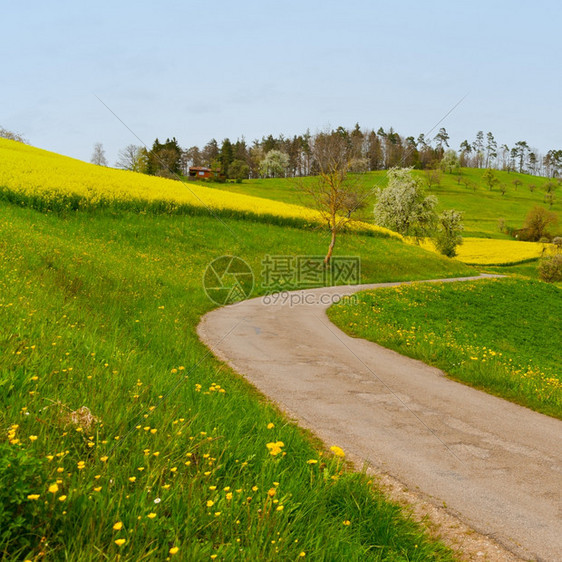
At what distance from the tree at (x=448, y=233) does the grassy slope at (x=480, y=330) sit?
31.2m

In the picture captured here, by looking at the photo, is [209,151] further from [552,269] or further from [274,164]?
[552,269]

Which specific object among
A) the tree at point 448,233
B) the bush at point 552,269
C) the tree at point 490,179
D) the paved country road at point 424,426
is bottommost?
the bush at point 552,269

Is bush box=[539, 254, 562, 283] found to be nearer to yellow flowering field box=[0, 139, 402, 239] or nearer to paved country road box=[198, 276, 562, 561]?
yellow flowering field box=[0, 139, 402, 239]

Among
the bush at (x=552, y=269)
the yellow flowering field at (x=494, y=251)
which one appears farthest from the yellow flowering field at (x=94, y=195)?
the bush at (x=552, y=269)

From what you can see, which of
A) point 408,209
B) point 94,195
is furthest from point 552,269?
point 94,195

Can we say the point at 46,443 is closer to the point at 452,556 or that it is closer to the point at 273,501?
the point at 273,501

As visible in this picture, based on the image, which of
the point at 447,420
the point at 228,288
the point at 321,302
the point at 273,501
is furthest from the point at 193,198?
the point at 273,501

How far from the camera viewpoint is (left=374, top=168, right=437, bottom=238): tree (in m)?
60.7

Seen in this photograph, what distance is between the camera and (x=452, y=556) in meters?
3.84

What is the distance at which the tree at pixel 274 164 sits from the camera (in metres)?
158

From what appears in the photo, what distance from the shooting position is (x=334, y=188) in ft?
93.2

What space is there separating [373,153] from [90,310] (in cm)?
18187

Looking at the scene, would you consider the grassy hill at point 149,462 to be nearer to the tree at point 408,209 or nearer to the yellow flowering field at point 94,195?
the yellow flowering field at point 94,195

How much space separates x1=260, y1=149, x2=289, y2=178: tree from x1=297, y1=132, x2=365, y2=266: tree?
132 metres
